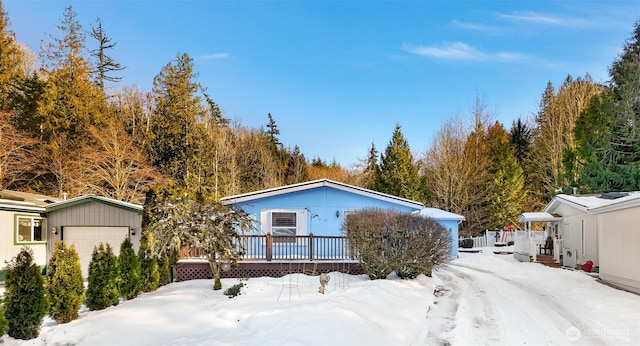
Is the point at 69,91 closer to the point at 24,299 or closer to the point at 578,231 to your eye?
the point at 24,299

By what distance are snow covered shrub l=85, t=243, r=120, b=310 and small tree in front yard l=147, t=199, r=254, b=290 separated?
113 centimetres

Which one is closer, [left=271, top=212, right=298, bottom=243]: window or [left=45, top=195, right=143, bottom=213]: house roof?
[left=45, top=195, right=143, bottom=213]: house roof

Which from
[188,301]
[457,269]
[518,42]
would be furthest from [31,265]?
[518,42]

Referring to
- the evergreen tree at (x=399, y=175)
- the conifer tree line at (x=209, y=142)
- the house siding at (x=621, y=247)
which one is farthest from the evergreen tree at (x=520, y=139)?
Result: the house siding at (x=621, y=247)

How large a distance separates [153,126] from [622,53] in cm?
2711

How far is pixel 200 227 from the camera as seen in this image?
30.7ft

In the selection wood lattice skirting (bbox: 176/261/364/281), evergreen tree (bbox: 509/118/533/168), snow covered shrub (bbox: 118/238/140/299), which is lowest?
wood lattice skirting (bbox: 176/261/364/281)

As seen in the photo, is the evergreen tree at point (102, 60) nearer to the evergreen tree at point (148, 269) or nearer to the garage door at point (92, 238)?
the garage door at point (92, 238)

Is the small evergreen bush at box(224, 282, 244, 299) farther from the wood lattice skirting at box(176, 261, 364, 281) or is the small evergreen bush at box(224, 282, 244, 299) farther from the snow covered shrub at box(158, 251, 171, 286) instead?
the snow covered shrub at box(158, 251, 171, 286)

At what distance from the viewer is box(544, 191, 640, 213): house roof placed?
400 inches

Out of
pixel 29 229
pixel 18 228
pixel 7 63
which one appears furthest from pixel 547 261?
pixel 7 63

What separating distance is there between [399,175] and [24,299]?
2339cm

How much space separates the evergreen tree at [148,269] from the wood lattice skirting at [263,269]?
112cm

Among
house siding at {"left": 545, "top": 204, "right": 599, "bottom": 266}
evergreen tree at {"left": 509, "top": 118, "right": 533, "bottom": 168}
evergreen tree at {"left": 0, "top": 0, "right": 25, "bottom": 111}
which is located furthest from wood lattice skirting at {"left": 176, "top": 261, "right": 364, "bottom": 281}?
evergreen tree at {"left": 509, "top": 118, "right": 533, "bottom": 168}
